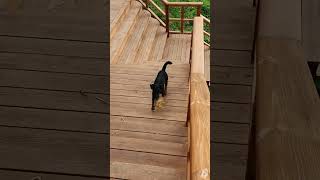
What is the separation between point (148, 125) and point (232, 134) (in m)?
1.08

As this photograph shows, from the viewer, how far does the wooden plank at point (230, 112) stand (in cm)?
177

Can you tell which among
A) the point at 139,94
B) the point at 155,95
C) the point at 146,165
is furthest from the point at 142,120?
the point at 146,165

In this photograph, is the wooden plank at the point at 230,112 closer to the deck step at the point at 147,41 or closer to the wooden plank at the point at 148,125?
the wooden plank at the point at 148,125

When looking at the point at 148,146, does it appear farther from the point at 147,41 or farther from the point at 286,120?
the point at 147,41

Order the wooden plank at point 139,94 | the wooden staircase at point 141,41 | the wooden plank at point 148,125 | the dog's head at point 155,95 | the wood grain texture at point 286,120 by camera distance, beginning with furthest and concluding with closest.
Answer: the wooden staircase at point 141,41, the wooden plank at point 139,94, the dog's head at point 155,95, the wooden plank at point 148,125, the wood grain texture at point 286,120
